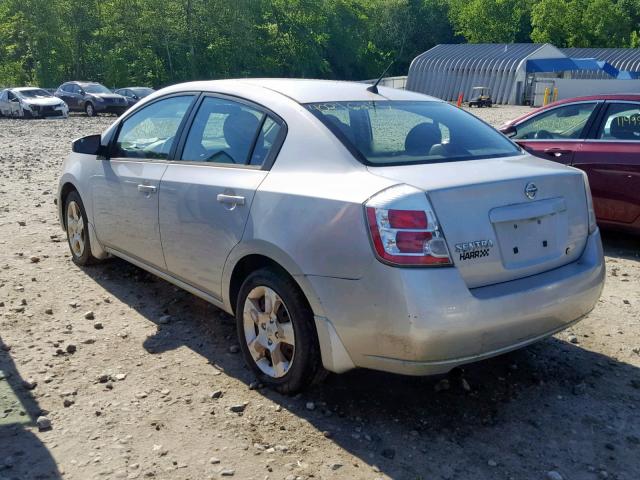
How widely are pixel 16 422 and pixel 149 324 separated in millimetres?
1455

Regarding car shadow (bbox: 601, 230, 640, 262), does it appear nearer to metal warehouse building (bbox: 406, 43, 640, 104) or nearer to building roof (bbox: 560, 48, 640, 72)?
metal warehouse building (bbox: 406, 43, 640, 104)

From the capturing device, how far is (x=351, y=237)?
329 centimetres

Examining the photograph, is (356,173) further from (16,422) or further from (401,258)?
(16,422)

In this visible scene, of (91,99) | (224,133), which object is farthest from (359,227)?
(91,99)

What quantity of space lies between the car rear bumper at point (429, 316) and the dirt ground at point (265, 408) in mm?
419

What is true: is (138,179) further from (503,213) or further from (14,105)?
(14,105)

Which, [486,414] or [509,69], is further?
[509,69]

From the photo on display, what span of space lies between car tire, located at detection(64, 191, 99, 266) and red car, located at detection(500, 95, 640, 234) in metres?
4.18

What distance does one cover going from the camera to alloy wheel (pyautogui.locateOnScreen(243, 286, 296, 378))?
12.4 ft

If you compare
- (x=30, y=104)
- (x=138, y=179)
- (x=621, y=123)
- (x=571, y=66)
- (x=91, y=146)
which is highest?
(x=91, y=146)

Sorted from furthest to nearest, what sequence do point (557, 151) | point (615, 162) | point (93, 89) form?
point (93, 89)
point (557, 151)
point (615, 162)

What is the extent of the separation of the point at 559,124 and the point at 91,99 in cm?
2935

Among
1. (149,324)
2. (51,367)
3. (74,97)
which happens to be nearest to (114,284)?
(149,324)

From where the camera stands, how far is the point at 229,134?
4352mm
